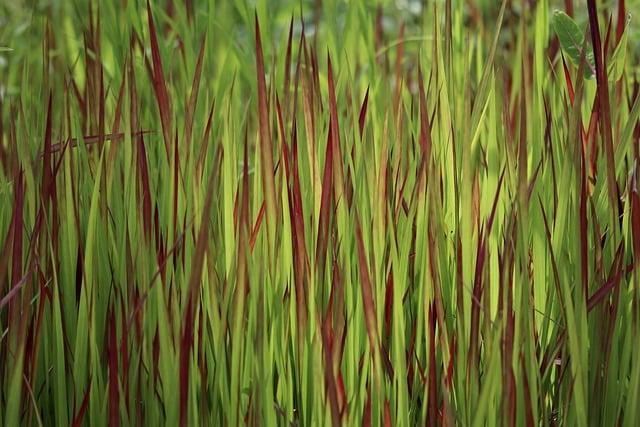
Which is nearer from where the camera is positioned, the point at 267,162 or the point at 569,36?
the point at 267,162

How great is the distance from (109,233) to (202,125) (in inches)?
11.4

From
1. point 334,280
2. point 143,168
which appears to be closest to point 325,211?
point 334,280

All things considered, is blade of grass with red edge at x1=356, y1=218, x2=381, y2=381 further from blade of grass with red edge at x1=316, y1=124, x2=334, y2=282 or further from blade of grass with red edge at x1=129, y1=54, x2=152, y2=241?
blade of grass with red edge at x1=129, y1=54, x2=152, y2=241

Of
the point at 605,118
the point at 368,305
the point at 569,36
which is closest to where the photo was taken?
the point at 368,305

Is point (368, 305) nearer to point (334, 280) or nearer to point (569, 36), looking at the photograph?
point (334, 280)

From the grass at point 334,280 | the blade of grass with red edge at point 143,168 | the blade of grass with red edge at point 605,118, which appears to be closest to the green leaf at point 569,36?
the grass at point 334,280

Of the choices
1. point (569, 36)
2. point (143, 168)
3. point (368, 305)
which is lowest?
point (368, 305)

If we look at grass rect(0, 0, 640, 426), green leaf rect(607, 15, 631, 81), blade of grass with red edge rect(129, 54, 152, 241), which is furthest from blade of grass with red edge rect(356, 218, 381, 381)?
green leaf rect(607, 15, 631, 81)

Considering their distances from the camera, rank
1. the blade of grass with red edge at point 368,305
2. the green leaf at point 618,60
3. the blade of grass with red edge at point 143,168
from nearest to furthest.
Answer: the blade of grass with red edge at point 368,305, the blade of grass with red edge at point 143,168, the green leaf at point 618,60

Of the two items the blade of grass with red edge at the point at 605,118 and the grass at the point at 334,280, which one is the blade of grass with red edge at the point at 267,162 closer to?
the grass at the point at 334,280

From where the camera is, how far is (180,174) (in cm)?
98

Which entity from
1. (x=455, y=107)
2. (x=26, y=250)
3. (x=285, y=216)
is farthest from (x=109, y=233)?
(x=455, y=107)

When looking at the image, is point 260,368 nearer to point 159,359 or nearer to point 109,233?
point 159,359

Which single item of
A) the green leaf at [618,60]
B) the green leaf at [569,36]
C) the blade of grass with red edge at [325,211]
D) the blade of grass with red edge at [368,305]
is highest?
the green leaf at [569,36]
